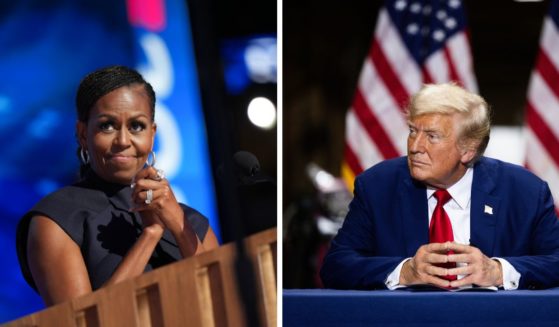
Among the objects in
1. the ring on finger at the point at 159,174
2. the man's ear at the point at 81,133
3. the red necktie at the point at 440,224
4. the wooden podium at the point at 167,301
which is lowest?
the wooden podium at the point at 167,301

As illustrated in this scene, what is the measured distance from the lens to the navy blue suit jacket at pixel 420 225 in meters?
3.21

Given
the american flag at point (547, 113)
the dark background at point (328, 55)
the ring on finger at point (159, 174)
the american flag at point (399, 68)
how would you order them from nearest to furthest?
the ring on finger at point (159, 174) < the american flag at point (547, 113) < the american flag at point (399, 68) < the dark background at point (328, 55)

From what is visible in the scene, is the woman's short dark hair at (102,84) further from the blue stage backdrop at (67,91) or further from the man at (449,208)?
the man at (449,208)

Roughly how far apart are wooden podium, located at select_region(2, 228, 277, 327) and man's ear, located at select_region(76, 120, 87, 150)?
0.42 metres

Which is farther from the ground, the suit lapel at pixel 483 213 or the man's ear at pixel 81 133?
the man's ear at pixel 81 133

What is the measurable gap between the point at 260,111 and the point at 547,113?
2.48m

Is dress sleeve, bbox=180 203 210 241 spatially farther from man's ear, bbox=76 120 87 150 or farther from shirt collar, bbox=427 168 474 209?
shirt collar, bbox=427 168 474 209

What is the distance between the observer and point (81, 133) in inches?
101

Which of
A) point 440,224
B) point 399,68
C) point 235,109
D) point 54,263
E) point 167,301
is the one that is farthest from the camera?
point 399,68

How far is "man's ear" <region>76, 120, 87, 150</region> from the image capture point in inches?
101

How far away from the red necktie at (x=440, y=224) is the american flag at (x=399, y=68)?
1870mm

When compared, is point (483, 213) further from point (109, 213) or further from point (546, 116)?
point (546, 116)

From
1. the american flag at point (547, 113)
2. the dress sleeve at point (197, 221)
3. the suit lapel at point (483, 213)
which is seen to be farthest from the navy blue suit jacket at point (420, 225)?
the american flag at point (547, 113)

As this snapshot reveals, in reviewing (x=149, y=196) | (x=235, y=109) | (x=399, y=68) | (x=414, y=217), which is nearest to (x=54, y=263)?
(x=149, y=196)
